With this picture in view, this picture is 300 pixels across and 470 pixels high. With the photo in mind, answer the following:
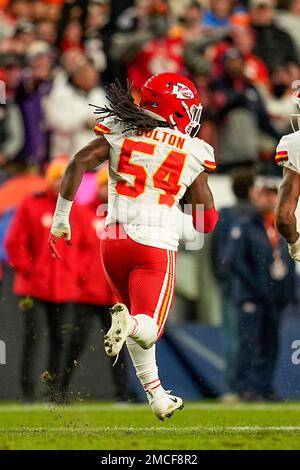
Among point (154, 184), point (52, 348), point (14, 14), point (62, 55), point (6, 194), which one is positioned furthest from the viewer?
point (14, 14)

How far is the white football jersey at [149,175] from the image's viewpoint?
21.7ft

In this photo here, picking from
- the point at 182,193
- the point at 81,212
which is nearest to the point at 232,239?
the point at 81,212

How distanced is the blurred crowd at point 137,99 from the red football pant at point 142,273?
1.86 meters

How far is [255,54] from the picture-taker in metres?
13.3

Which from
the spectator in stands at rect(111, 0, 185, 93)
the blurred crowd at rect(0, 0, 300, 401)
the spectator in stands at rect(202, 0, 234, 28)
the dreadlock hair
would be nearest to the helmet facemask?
the dreadlock hair

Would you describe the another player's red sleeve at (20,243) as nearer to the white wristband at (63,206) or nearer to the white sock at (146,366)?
the white wristband at (63,206)

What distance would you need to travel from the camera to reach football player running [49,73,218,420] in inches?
259

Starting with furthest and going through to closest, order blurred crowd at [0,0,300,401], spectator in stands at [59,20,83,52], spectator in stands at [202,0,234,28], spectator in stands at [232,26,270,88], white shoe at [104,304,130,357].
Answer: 1. spectator in stands at [202,0,234,28]
2. spectator in stands at [59,20,83,52]
3. spectator in stands at [232,26,270,88]
4. blurred crowd at [0,0,300,401]
5. white shoe at [104,304,130,357]

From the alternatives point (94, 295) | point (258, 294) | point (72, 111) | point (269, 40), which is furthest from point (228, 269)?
point (269, 40)

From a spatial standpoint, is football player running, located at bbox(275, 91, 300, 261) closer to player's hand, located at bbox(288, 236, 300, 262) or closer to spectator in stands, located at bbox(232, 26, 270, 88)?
player's hand, located at bbox(288, 236, 300, 262)

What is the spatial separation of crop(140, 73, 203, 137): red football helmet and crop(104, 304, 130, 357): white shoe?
1.17 metres
